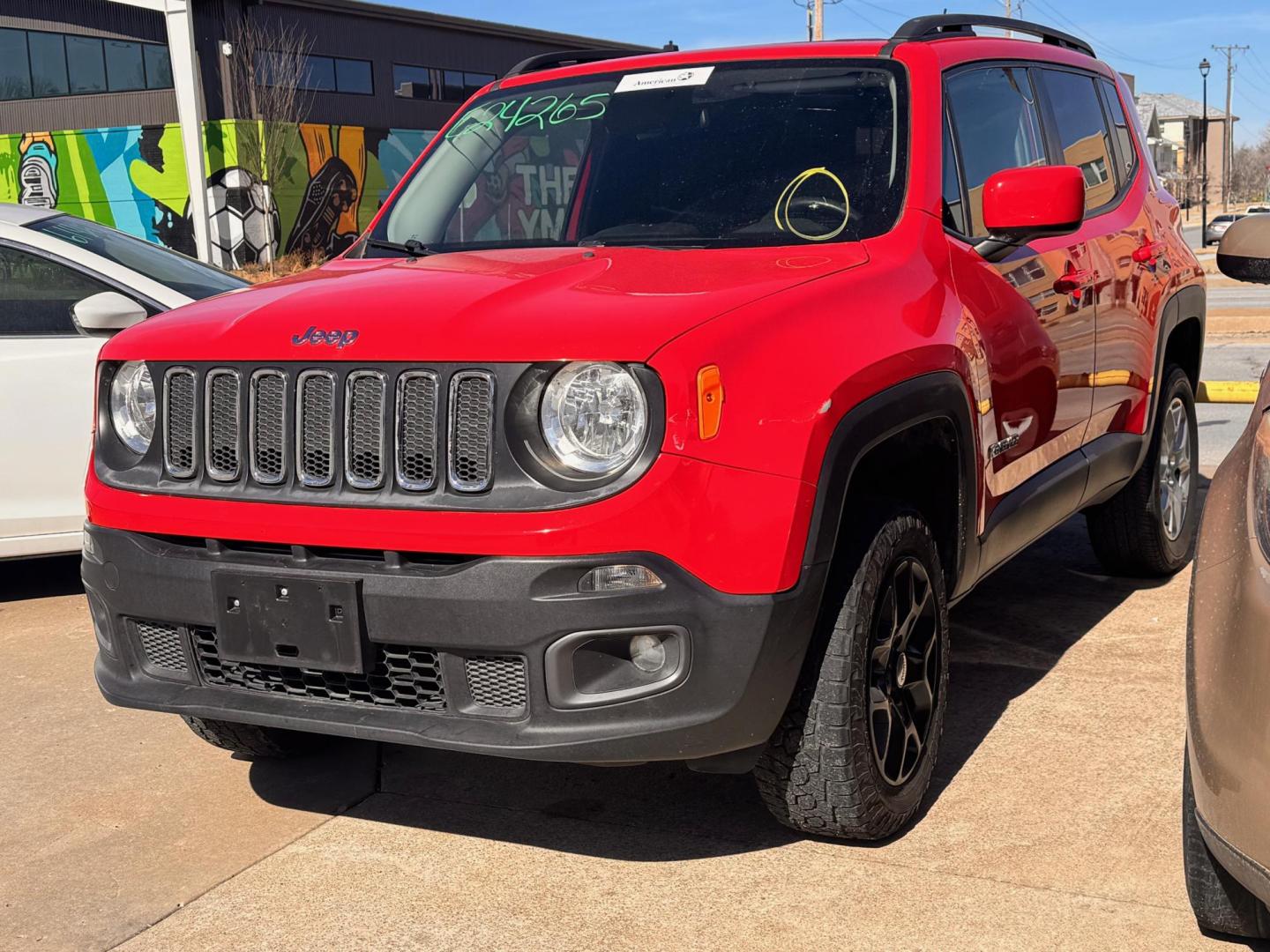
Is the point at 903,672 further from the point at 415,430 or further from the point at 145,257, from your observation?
the point at 145,257

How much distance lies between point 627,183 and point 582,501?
166 cm

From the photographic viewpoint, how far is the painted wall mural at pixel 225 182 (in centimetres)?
3891

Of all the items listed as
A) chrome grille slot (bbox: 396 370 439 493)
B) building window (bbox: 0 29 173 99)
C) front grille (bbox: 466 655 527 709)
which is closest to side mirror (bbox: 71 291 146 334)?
chrome grille slot (bbox: 396 370 439 493)

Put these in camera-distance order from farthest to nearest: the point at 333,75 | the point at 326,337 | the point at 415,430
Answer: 1. the point at 333,75
2. the point at 326,337
3. the point at 415,430

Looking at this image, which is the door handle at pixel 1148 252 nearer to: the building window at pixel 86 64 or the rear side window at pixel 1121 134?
the rear side window at pixel 1121 134

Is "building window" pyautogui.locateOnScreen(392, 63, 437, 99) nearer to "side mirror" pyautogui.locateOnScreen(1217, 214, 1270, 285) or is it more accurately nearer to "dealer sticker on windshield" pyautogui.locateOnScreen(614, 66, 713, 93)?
"dealer sticker on windshield" pyautogui.locateOnScreen(614, 66, 713, 93)

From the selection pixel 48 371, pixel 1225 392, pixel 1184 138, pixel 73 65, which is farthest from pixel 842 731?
pixel 1184 138

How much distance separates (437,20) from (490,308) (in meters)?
45.4

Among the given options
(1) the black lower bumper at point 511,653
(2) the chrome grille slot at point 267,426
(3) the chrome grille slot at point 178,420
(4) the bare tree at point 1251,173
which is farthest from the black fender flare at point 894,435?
(4) the bare tree at point 1251,173

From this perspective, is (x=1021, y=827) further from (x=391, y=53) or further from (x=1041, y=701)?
(x=391, y=53)

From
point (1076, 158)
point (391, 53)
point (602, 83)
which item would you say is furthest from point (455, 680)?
point (391, 53)

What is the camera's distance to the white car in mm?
5602

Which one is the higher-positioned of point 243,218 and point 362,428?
point 362,428

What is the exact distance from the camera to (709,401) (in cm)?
285
